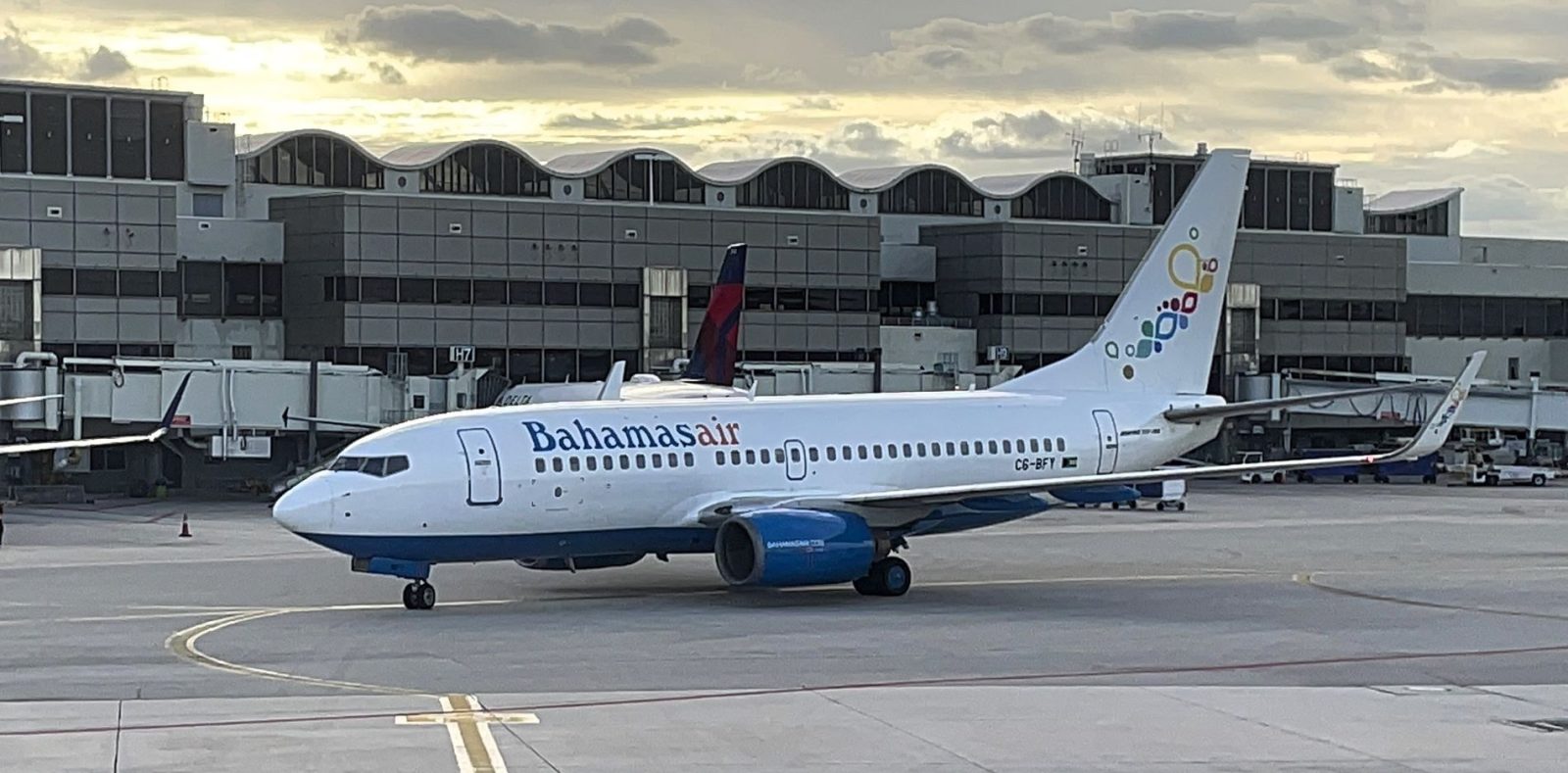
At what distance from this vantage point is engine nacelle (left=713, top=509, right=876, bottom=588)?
3747cm

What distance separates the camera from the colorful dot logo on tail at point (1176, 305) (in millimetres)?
46094

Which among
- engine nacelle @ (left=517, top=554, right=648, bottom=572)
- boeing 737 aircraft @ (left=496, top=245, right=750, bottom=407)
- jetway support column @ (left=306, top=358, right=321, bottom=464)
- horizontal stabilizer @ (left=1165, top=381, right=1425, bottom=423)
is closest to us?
engine nacelle @ (left=517, top=554, right=648, bottom=572)

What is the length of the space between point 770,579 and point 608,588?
16.1 ft

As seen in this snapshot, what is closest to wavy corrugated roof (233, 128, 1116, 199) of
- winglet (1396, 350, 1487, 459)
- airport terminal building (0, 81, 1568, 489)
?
airport terminal building (0, 81, 1568, 489)

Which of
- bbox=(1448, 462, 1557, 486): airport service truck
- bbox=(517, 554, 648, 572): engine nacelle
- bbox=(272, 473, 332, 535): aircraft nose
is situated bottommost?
bbox=(1448, 462, 1557, 486): airport service truck

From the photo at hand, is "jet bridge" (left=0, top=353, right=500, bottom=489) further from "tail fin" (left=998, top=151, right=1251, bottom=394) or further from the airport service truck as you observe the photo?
the airport service truck

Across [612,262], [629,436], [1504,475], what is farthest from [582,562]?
[1504,475]

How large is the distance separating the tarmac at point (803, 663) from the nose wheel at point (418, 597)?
0.68 m

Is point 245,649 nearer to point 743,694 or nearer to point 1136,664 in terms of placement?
point 743,694

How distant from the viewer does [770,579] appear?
1471 inches

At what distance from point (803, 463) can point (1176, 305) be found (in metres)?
10.1

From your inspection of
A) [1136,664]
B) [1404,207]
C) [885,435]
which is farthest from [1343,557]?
[1404,207]

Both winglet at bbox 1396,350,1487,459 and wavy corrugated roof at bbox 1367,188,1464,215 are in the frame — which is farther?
wavy corrugated roof at bbox 1367,188,1464,215

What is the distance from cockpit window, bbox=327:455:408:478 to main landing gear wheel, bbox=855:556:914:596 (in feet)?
27.6
